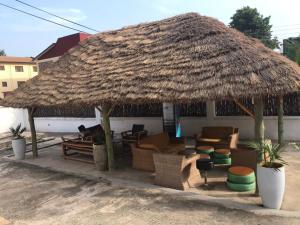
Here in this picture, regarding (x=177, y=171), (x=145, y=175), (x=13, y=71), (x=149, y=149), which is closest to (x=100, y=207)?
(x=177, y=171)

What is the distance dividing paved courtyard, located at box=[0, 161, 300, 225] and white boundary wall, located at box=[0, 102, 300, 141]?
6.27 m

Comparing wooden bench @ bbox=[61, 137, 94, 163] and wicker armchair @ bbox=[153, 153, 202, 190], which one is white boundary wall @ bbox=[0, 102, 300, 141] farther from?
wicker armchair @ bbox=[153, 153, 202, 190]

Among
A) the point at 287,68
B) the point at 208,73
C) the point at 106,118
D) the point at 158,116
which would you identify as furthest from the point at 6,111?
the point at 287,68

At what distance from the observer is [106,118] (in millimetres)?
8945

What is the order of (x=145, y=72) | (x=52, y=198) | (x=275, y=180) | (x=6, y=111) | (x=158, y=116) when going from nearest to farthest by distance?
(x=275, y=180) → (x=52, y=198) → (x=145, y=72) → (x=158, y=116) → (x=6, y=111)

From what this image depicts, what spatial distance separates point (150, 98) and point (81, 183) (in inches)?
140

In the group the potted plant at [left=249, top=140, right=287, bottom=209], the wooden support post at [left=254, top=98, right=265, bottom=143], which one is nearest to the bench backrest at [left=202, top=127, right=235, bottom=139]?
the wooden support post at [left=254, top=98, right=265, bottom=143]

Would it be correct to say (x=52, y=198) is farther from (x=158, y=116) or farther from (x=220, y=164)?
(x=158, y=116)

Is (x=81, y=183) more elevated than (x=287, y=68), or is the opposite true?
(x=287, y=68)

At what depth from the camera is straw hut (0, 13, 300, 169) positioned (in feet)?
21.3

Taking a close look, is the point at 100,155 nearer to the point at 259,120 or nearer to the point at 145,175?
the point at 145,175

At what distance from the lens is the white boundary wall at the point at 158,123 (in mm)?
11453

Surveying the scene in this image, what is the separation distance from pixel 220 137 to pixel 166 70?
12.6ft

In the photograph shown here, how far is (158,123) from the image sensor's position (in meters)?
14.4
